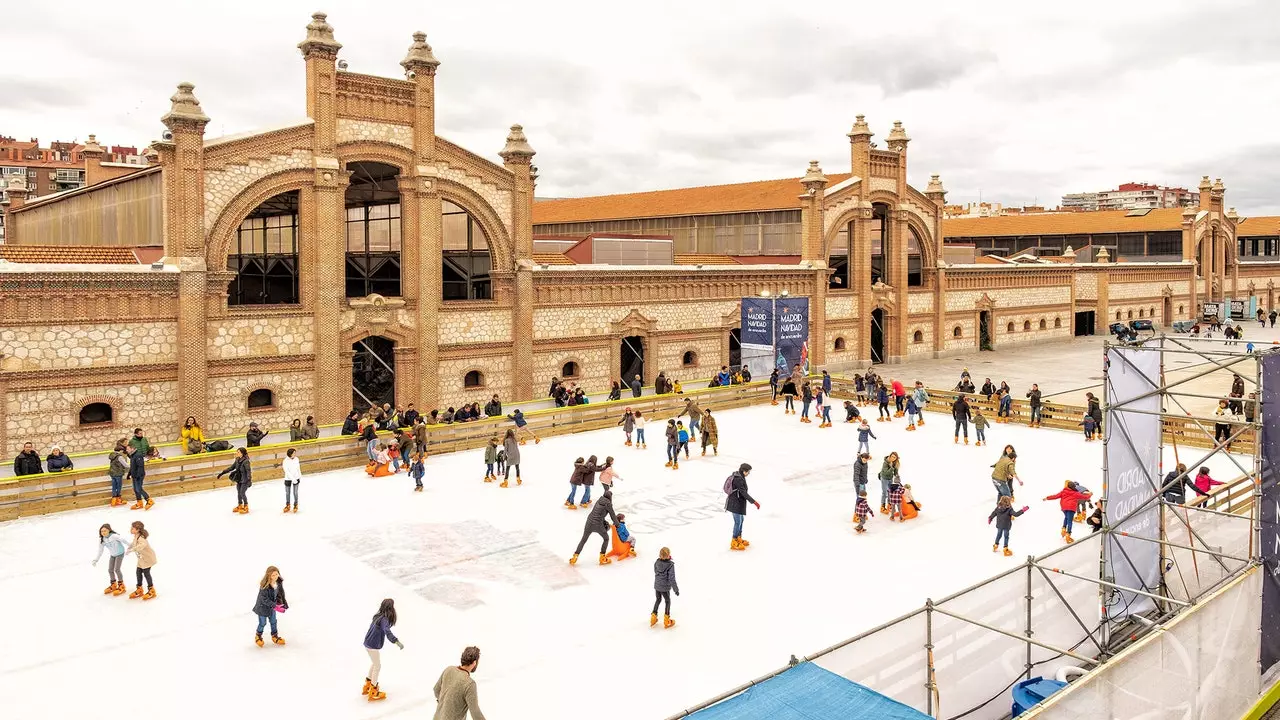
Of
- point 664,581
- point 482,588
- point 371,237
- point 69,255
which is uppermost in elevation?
point 371,237

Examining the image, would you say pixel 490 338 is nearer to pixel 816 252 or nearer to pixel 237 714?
pixel 816 252

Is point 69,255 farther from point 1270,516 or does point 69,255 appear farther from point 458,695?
point 1270,516

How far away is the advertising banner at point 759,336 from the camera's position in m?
34.8

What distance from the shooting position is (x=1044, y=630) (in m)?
12.2

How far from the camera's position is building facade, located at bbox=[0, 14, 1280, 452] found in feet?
83.0

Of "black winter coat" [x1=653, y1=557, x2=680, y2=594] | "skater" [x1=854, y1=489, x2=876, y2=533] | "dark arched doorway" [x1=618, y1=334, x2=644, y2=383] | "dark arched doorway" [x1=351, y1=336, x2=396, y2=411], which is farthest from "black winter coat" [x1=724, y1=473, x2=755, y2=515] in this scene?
"dark arched doorway" [x1=618, y1=334, x2=644, y2=383]

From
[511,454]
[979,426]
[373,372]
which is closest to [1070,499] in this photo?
[979,426]

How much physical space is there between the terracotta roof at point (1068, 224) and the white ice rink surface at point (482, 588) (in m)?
56.2

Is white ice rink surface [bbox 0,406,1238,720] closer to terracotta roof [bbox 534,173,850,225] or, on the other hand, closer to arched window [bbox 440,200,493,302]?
arched window [bbox 440,200,493,302]

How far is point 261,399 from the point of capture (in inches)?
1104

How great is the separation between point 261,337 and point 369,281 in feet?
28.4

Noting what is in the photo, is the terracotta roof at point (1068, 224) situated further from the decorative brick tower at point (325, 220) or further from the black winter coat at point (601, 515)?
the black winter coat at point (601, 515)


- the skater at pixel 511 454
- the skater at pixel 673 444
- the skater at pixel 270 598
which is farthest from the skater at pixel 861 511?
the skater at pixel 270 598

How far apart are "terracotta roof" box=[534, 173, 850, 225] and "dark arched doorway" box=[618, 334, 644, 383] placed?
14.0 m
